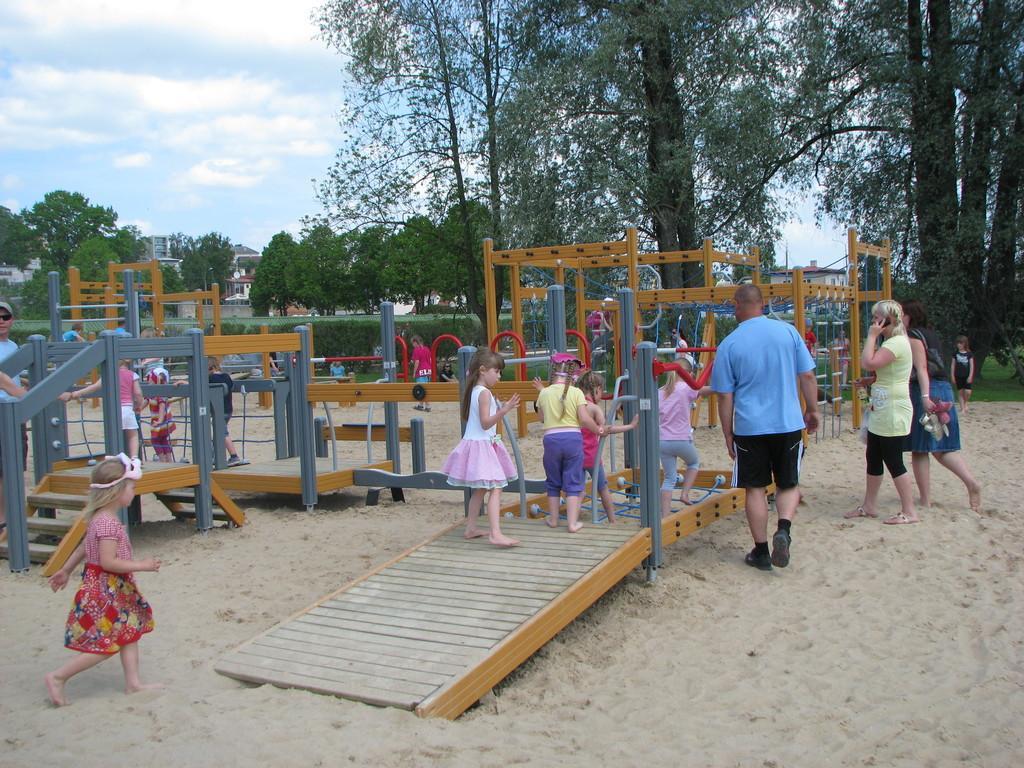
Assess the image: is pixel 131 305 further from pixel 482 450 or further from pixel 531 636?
pixel 531 636

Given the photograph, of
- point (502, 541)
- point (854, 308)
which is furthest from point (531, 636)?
point (854, 308)

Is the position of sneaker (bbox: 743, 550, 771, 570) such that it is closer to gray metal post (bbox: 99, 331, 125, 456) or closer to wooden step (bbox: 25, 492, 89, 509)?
gray metal post (bbox: 99, 331, 125, 456)

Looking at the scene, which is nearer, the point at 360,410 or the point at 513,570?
the point at 513,570

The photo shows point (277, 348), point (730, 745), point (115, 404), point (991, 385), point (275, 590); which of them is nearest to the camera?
point (730, 745)

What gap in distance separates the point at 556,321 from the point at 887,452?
8.73ft

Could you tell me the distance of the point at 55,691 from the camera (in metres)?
3.89

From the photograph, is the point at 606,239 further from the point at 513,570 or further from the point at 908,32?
the point at 513,570

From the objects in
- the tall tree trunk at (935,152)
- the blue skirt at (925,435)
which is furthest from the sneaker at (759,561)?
the tall tree trunk at (935,152)

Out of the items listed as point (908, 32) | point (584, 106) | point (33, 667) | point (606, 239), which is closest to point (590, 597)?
point (33, 667)

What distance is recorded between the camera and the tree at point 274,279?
72.6 metres

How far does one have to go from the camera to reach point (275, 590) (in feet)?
19.6

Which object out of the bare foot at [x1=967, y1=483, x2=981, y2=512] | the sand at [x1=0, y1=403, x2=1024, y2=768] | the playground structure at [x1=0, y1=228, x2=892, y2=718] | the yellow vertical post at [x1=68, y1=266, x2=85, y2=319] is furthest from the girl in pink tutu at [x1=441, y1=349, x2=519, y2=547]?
the yellow vertical post at [x1=68, y1=266, x2=85, y2=319]

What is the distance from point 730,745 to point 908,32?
1727 cm

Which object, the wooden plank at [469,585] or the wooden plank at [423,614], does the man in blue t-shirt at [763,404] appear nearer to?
the wooden plank at [469,585]
